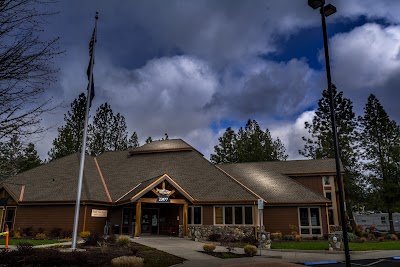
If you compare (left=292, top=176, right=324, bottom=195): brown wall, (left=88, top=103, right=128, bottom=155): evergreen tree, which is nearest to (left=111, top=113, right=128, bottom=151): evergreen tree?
(left=88, top=103, right=128, bottom=155): evergreen tree

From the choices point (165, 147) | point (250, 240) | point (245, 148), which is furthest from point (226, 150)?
point (250, 240)

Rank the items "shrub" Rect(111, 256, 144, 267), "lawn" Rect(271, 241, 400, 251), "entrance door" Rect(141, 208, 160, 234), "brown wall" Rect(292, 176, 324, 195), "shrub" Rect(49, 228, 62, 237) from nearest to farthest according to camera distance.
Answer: "shrub" Rect(111, 256, 144, 267)
"lawn" Rect(271, 241, 400, 251)
"shrub" Rect(49, 228, 62, 237)
"entrance door" Rect(141, 208, 160, 234)
"brown wall" Rect(292, 176, 324, 195)

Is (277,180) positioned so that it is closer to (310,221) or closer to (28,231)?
(310,221)

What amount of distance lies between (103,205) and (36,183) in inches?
269

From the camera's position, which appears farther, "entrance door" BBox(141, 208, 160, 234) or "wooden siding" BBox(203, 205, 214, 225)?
"entrance door" BBox(141, 208, 160, 234)

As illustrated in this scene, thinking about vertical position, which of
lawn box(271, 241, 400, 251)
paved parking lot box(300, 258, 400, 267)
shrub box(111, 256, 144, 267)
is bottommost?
paved parking lot box(300, 258, 400, 267)

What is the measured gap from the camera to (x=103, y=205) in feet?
86.5

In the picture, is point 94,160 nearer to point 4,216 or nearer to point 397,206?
point 4,216

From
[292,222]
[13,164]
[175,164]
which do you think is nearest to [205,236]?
[292,222]

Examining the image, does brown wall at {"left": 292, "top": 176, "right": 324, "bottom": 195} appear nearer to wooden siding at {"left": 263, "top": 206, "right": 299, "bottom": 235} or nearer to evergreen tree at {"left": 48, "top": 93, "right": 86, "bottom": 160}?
wooden siding at {"left": 263, "top": 206, "right": 299, "bottom": 235}

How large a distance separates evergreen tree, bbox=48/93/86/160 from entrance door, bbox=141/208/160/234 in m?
25.4

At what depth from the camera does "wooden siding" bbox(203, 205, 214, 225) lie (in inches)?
1041

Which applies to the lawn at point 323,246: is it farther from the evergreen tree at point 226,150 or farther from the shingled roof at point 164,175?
the evergreen tree at point 226,150

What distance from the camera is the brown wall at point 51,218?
24.8 meters
